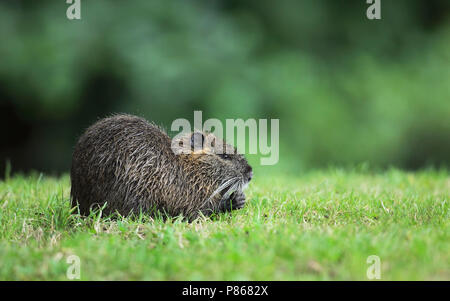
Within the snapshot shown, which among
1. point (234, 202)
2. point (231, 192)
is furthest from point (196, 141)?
point (234, 202)

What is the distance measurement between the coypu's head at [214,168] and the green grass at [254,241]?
7.2 inches

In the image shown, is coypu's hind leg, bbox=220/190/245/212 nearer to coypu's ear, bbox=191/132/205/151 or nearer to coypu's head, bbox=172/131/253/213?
coypu's head, bbox=172/131/253/213

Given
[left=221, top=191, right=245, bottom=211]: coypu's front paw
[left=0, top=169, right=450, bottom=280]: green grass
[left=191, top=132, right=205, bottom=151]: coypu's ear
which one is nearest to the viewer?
[left=0, top=169, right=450, bottom=280]: green grass

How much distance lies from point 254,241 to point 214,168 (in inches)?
59.7

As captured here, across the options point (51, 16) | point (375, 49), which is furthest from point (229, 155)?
point (375, 49)

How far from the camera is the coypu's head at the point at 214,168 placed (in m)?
4.66

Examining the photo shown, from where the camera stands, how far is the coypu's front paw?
465 centimetres

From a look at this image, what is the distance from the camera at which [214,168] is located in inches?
189
